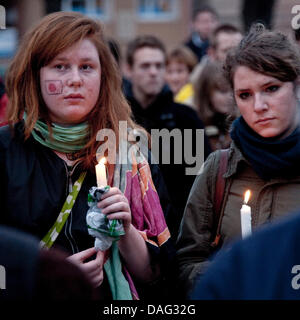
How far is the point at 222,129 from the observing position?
502cm

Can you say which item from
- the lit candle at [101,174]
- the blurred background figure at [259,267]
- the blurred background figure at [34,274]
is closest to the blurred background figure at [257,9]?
the lit candle at [101,174]

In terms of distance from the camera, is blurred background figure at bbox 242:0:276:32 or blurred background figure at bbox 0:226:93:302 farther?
blurred background figure at bbox 242:0:276:32

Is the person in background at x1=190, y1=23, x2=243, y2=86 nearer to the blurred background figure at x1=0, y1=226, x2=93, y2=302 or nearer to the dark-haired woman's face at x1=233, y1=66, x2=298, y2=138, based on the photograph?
the dark-haired woman's face at x1=233, y1=66, x2=298, y2=138

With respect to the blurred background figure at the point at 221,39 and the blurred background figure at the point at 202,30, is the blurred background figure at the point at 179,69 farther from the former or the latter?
the blurred background figure at the point at 202,30

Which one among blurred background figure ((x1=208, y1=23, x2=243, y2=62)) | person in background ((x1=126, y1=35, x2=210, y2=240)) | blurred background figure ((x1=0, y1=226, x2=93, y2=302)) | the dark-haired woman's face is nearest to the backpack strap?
the dark-haired woman's face

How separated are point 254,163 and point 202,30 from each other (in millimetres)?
7887

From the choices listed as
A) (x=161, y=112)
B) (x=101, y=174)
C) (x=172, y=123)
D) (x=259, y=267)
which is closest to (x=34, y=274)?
(x=259, y=267)

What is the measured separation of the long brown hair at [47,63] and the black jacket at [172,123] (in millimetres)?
1341

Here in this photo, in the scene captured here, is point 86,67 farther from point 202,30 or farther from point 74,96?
point 202,30

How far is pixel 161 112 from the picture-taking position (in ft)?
15.9

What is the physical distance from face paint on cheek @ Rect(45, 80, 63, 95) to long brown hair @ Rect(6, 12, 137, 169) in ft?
0.21

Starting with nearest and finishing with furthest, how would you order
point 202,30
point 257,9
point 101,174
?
point 101,174
point 257,9
point 202,30

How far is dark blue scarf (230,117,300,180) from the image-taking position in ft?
8.48

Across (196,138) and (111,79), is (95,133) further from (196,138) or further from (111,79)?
(196,138)
